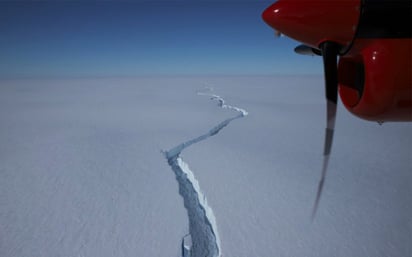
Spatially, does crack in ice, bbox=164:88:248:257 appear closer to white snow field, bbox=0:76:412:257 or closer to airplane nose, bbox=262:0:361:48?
white snow field, bbox=0:76:412:257

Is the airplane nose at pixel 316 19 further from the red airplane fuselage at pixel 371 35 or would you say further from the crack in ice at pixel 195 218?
the crack in ice at pixel 195 218

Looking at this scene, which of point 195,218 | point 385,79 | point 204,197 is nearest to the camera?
point 385,79

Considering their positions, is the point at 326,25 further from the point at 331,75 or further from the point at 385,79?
the point at 385,79

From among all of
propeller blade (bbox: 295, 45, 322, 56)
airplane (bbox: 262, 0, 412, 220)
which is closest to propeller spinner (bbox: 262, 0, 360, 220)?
airplane (bbox: 262, 0, 412, 220)

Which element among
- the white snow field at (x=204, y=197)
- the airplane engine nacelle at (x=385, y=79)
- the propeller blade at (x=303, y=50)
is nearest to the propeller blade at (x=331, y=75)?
the airplane engine nacelle at (x=385, y=79)

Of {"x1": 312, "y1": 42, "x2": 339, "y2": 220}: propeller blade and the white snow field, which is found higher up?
{"x1": 312, "y1": 42, "x2": 339, "y2": 220}: propeller blade

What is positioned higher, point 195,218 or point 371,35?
point 371,35

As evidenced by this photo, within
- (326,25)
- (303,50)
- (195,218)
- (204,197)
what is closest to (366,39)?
(326,25)

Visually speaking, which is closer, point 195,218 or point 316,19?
point 316,19
